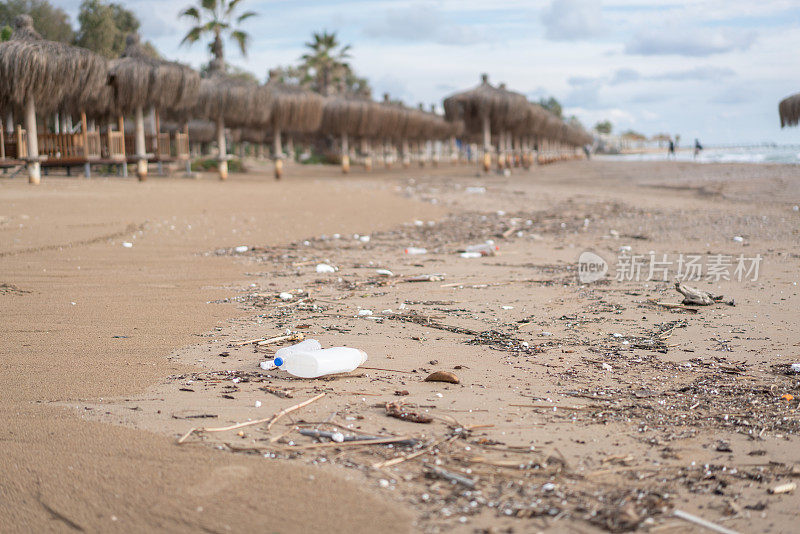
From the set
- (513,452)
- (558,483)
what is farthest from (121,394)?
(558,483)

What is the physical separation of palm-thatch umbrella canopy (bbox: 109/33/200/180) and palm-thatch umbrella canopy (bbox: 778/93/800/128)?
17786 mm

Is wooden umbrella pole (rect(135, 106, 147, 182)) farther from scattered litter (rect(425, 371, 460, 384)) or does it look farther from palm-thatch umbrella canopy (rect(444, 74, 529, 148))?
scattered litter (rect(425, 371, 460, 384))

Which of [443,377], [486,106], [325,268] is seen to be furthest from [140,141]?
[443,377]

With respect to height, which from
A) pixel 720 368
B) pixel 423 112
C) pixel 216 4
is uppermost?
pixel 216 4

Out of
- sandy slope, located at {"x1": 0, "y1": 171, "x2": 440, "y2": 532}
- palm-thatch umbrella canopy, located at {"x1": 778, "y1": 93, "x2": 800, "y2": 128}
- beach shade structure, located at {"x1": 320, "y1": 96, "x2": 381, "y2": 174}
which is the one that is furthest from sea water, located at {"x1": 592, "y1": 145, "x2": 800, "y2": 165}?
sandy slope, located at {"x1": 0, "y1": 171, "x2": 440, "y2": 532}

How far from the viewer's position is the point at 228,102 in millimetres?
20125

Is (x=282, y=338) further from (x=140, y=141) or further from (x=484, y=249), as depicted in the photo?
(x=140, y=141)

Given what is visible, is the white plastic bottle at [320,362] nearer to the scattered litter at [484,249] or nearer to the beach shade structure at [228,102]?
the scattered litter at [484,249]

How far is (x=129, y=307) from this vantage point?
5.09m

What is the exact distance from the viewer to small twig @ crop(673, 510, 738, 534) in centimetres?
209

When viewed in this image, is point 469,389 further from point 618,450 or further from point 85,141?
point 85,141

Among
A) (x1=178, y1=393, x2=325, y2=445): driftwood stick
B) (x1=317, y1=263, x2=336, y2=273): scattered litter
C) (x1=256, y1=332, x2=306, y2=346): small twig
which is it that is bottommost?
(x1=178, y1=393, x2=325, y2=445): driftwood stick

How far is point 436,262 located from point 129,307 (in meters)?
3.43

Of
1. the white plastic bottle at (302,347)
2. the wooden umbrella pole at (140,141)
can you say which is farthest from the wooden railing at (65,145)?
the white plastic bottle at (302,347)
